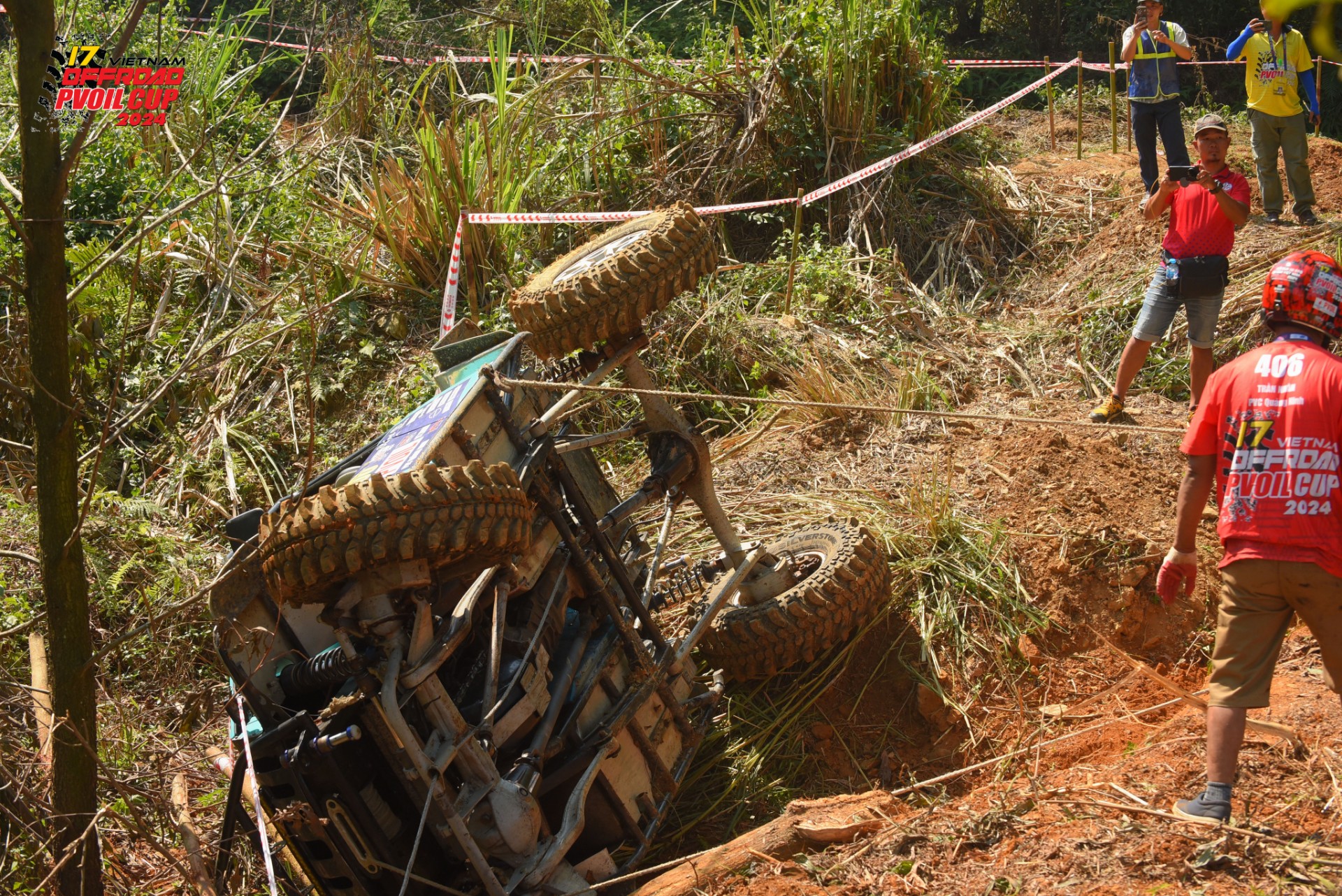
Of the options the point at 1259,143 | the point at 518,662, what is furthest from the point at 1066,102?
the point at 518,662

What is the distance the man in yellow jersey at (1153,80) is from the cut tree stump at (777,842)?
6.81 m

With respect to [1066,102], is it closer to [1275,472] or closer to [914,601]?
[914,601]

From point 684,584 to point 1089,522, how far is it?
198cm

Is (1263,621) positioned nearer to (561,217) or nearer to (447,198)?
(561,217)

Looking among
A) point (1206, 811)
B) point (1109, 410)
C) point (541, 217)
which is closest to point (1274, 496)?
point (1206, 811)

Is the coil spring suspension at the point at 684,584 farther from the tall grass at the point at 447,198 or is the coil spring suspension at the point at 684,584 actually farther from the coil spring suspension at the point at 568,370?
the tall grass at the point at 447,198

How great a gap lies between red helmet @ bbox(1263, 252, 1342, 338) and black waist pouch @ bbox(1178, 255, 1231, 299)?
2.71 m

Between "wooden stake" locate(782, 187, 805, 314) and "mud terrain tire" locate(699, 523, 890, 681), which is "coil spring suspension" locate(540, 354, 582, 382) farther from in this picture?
"wooden stake" locate(782, 187, 805, 314)

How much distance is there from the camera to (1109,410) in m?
6.36

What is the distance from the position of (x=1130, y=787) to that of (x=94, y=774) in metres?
3.13

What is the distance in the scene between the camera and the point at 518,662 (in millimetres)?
3645

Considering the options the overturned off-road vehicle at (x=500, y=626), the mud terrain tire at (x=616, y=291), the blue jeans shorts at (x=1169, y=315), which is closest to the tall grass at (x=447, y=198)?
the overturned off-road vehicle at (x=500, y=626)

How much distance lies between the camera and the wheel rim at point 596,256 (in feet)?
14.1

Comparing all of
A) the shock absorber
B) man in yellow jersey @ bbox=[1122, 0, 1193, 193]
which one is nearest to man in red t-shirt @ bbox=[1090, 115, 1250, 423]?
man in yellow jersey @ bbox=[1122, 0, 1193, 193]
